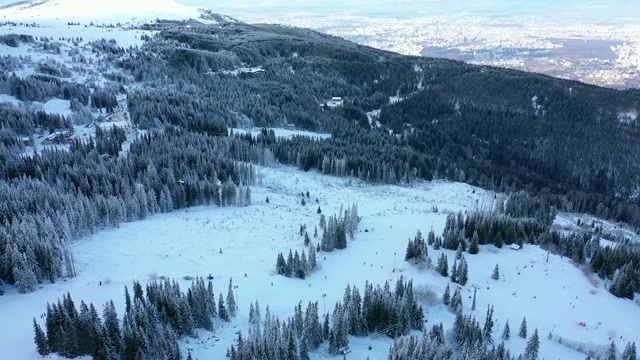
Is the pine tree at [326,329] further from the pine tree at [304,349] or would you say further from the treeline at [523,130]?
the treeline at [523,130]

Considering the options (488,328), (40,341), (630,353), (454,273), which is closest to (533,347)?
(488,328)

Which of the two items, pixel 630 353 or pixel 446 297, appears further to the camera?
pixel 446 297

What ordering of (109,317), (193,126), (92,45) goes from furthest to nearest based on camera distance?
1. (92,45)
2. (193,126)
3. (109,317)

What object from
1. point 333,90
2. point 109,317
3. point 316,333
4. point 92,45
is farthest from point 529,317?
point 92,45

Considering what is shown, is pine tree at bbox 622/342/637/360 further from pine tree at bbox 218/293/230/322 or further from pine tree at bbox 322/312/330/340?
pine tree at bbox 218/293/230/322

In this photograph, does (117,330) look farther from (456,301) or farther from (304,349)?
(456,301)

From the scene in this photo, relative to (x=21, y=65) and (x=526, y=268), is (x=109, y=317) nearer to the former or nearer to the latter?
(x=526, y=268)

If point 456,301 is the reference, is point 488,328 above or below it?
below
